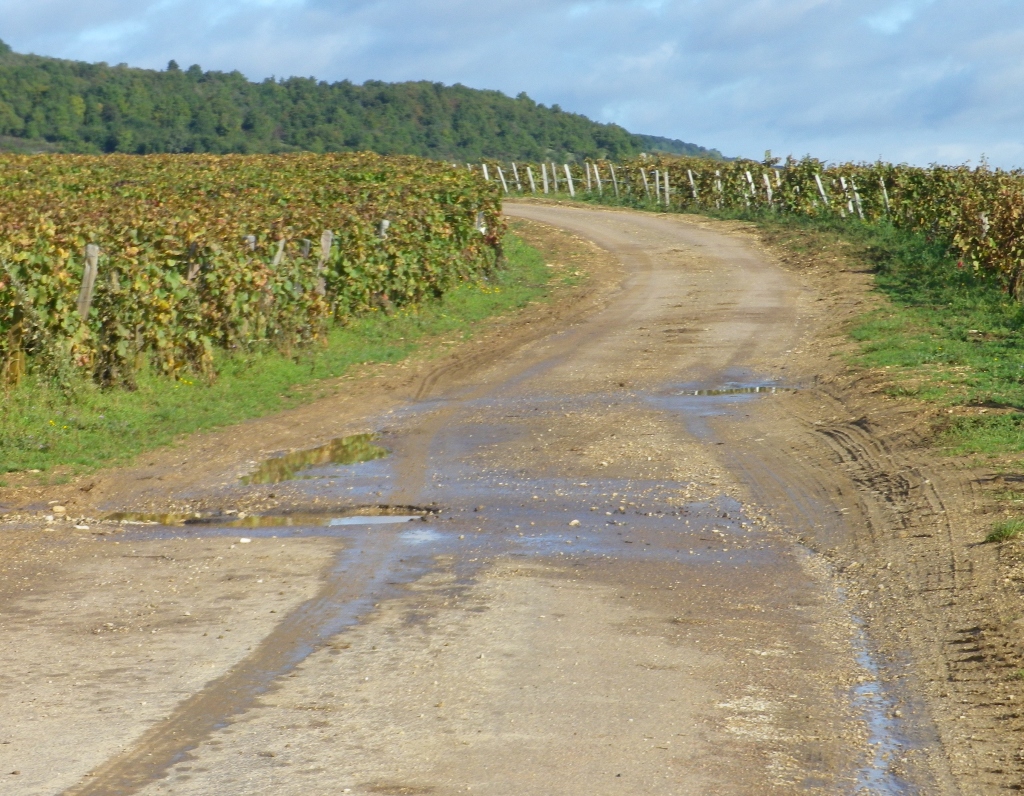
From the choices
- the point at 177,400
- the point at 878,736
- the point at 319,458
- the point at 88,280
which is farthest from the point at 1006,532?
the point at 88,280

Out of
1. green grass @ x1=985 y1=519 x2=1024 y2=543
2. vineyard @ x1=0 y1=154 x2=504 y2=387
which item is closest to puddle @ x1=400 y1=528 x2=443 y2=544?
green grass @ x1=985 y1=519 x2=1024 y2=543

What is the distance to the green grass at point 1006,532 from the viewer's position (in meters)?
7.84

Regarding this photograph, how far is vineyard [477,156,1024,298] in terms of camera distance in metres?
21.7

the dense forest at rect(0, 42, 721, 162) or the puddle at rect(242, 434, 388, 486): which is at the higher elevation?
the dense forest at rect(0, 42, 721, 162)

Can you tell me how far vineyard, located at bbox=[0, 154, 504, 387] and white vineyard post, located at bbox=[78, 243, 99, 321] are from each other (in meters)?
0.02

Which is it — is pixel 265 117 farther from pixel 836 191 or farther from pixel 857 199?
pixel 857 199

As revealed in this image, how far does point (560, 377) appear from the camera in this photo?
15.5 metres

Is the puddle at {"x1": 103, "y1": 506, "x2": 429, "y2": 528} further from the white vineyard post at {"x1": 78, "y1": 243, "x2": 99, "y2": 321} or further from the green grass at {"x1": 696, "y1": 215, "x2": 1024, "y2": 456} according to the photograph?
the green grass at {"x1": 696, "y1": 215, "x2": 1024, "y2": 456}

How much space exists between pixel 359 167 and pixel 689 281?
360 inches

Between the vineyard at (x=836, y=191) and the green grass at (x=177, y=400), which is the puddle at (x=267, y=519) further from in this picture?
the vineyard at (x=836, y=191)

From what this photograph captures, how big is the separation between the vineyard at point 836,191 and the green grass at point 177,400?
361 inches

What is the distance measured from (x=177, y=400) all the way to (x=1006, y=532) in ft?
29.3

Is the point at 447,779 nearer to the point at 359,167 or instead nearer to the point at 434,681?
the point at 434,681

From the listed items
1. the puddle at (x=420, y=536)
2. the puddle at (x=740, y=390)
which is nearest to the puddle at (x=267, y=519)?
the puddle at (x=420, y=536)
